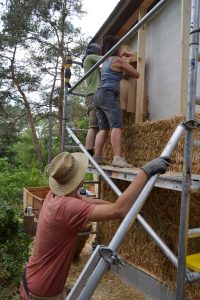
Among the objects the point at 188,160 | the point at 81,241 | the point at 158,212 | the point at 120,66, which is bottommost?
the point at 81,241

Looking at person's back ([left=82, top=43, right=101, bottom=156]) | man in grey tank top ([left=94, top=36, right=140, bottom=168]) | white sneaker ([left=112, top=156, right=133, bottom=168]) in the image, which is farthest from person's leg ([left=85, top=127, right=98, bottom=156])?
A: white sneaker ([left=112, top=156, right=133, bottom=168])

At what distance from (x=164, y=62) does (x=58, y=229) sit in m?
3.19

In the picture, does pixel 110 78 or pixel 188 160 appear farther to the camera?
pixel 110 78

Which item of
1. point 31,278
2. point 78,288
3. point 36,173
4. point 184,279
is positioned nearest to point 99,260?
point 78,288

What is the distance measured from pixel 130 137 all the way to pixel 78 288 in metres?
3.24

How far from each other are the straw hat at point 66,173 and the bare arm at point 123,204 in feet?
1.49

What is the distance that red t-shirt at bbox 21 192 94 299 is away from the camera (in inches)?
98.4

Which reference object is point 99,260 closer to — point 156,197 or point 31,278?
point 31,278

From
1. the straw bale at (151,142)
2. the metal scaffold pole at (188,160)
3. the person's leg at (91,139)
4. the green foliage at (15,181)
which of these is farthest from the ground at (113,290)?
the green foliage at (15,181)

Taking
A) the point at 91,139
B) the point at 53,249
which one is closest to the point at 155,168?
the point at 53,249

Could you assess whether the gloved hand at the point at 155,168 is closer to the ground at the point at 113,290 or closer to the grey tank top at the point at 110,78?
the grey tank top at the point at 110,78

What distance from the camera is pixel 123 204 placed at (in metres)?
2.11

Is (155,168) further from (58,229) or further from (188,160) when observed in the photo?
(58,229)

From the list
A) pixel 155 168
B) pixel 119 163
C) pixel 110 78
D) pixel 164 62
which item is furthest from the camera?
pixel 164 62
